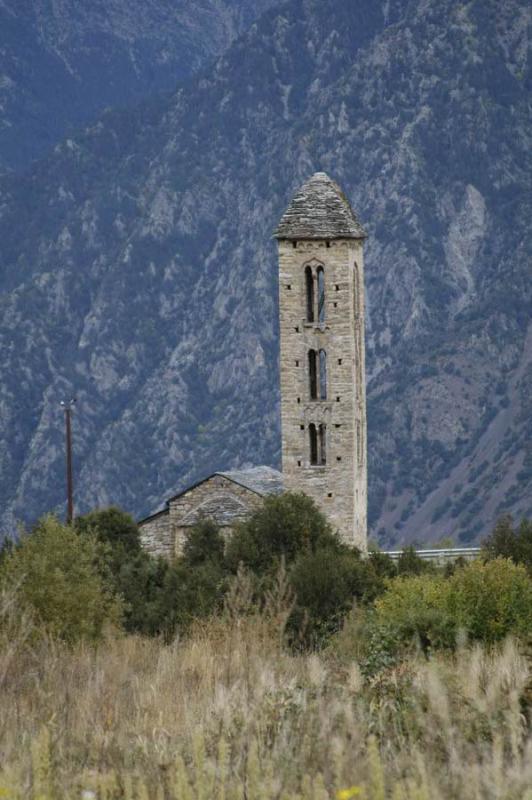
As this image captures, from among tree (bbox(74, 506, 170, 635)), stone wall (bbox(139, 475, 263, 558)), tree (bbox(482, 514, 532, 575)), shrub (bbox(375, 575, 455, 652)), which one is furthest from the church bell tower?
shrub (bbox(375, 575, 455, 652))

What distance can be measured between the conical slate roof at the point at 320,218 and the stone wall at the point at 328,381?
0.25 metres

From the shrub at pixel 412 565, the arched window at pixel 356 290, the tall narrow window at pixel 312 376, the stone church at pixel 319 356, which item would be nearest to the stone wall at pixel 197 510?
the stone church at pixel 319 356

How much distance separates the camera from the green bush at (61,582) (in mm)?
34469

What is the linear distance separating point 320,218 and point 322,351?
3.94 meters

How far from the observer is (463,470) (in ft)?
531

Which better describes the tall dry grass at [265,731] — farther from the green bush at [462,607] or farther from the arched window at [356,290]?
the arched window at [356,290]

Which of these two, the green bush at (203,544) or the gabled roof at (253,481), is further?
the gabled roof at (253,481)

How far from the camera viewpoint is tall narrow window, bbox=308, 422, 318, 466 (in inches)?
2547

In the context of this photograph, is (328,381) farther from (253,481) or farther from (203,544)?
(203,544)

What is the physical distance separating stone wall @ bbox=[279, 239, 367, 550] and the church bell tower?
→ 0.09 feet

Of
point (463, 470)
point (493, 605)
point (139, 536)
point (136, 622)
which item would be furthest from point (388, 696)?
point (463, 470)

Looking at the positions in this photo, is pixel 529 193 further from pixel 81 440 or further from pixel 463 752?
pixel 463 752

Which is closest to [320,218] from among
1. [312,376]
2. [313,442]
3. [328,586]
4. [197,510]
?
[312,376]

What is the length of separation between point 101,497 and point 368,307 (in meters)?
26.9
